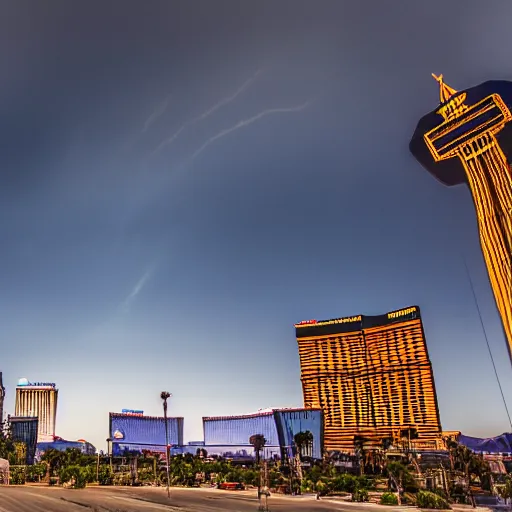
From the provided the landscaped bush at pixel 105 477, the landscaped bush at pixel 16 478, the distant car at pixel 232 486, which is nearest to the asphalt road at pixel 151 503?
the distant car at pixel 232 486

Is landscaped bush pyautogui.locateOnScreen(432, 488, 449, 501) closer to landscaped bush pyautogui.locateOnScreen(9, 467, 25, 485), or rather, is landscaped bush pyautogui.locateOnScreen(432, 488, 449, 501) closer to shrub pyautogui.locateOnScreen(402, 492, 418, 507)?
shrub pyautogui.locateOnScreen(402, 492, 418, 507)

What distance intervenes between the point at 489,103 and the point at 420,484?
53.4m

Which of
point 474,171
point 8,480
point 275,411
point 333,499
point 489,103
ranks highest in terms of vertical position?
point 489,103

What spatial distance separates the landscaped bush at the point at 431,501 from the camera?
6488 cm

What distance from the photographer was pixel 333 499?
253 ft

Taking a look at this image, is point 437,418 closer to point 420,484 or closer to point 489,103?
point 420,484

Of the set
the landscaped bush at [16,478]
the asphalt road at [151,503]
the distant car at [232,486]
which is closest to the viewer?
the asphalt road at [151,503]

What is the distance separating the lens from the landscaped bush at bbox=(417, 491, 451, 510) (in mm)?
64875

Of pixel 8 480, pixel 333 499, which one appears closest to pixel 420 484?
pixel 333 499

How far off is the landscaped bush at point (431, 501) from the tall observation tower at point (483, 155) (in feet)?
64.4

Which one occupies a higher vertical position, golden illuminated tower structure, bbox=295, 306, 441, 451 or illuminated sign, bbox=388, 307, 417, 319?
illuminated sign, bbox=388, 307, 417, 319

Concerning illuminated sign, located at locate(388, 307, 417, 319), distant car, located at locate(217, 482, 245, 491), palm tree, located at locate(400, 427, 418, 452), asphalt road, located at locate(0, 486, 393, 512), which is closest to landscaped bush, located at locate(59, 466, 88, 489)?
asphalt road, located at locate(0, 486, 393, 512)

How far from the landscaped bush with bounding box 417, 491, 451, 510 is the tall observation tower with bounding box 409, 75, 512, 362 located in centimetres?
1963

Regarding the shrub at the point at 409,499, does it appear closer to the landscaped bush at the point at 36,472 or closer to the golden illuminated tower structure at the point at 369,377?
the landscaped bush at the point at 36,472
